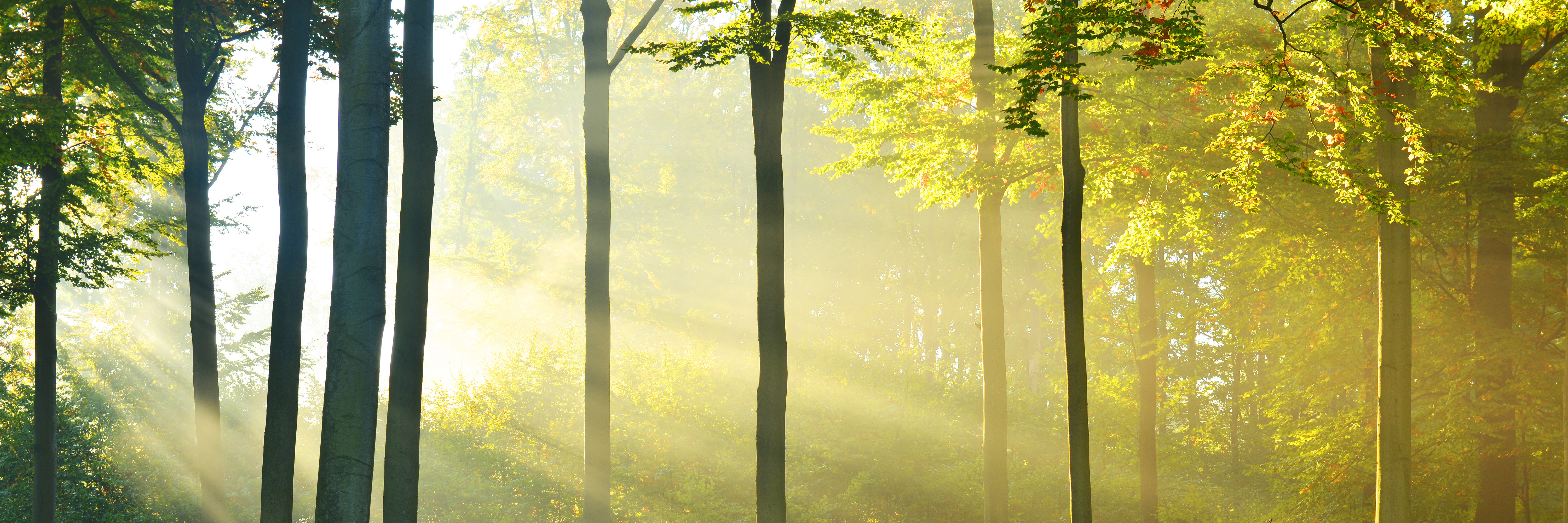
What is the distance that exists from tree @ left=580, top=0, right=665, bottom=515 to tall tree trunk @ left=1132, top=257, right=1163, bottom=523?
11.7 meters

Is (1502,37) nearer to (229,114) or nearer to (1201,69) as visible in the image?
(1201,69)

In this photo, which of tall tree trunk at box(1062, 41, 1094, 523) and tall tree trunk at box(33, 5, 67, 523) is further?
tall tree trunk at box(33, 5, 67, 523)

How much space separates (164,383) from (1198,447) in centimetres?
3137

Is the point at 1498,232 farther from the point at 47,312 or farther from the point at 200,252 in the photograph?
the point at 47,312

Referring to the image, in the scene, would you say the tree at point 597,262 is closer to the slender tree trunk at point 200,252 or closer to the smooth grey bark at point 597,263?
the smooth grey bark at point 597,263

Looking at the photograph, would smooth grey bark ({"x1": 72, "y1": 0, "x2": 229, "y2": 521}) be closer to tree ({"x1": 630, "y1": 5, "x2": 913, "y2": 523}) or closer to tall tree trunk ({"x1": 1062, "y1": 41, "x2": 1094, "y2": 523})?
tree ({"x1": 630, "y1": 5, "x2": 913, "y2": 523})

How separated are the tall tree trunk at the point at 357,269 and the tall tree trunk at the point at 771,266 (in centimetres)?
347

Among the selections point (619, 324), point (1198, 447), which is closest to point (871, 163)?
point (619, 324)

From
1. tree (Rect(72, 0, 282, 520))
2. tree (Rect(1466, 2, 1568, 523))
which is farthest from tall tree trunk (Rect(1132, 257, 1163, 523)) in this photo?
tree (Rect(72, 0, 282, 520))

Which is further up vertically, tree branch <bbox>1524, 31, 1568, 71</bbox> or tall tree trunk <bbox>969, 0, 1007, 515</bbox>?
tree branch <bbox>1524, 31, 1568, 71</bbox>

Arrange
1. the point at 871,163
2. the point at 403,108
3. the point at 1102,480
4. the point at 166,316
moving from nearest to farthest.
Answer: the point at 403,108 < the point at 871,163 < the point at 1102,480 < the point at 166,316

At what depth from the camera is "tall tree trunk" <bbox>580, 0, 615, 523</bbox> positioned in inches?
375

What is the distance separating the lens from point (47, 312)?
12234 millimetres

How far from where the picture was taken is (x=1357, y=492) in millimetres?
15414
